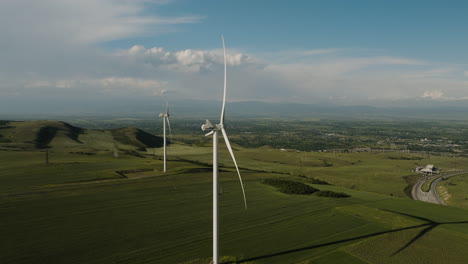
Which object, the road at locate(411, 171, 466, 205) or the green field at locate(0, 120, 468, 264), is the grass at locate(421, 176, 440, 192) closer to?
the road at locate(411, 171, 466, 205)

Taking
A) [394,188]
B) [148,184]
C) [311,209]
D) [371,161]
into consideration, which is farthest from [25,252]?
[371,161]

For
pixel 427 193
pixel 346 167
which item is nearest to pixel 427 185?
pixel 427 193

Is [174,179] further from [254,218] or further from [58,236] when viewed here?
[58,236]

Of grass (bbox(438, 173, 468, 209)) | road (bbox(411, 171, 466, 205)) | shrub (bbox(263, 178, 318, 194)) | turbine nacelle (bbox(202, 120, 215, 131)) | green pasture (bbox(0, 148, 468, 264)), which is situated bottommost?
road (bbox(411, 171, 466, 205))

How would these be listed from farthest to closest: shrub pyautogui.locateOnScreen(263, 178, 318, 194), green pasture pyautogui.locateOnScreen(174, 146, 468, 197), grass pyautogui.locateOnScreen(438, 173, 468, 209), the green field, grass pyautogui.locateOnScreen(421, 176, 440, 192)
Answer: green pasture pyautogui.locateOnScreen(174, 146, 468, 197) < grass pyautogui.locateOnScreen(421, 176, 440, 192) < grass pyautogui.locateOnScreen(438, 173, 468, 209) < shrub pyautogui.locateOnScreen(263, 178, 318, 194) < the green field

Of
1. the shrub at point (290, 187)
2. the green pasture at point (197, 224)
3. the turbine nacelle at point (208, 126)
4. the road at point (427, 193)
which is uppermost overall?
the turbine nacelle at point (208, 126)

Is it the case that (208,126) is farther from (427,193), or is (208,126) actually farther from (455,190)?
(455,190)

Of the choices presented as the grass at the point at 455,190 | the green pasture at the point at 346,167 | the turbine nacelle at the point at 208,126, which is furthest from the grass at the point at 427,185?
the turbine nacelle at the point at 208,126

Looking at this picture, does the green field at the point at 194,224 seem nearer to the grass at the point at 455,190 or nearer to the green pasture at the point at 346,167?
the grass at the point at 455,190

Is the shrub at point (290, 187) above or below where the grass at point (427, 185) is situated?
above

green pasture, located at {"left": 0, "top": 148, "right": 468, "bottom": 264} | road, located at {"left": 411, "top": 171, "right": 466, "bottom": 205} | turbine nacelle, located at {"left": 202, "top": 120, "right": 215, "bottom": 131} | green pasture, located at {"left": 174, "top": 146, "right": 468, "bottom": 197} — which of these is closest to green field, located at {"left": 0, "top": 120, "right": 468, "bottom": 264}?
green pasture, located at {"left": 0, "top": 148, "right": 468, "bottom": 264}
